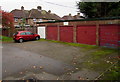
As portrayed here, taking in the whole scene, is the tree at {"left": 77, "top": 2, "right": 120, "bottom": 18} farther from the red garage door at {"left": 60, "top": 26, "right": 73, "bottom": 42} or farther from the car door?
the car door

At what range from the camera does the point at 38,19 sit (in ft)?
113

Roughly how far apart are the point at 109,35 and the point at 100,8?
10.5 metres

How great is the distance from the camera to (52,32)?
58.0 ft

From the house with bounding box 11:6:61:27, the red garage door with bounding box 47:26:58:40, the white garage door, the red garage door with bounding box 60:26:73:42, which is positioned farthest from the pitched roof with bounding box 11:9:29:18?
the red garage door with bounding box 60:26:73:42

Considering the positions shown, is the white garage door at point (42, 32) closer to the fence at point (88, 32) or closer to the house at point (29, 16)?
the fence at point (88, 32)

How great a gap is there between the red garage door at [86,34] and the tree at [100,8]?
296 inches

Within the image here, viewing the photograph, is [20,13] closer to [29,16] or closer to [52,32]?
[29,16]

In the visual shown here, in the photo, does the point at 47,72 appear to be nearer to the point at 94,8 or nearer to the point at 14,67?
the point at 14,67

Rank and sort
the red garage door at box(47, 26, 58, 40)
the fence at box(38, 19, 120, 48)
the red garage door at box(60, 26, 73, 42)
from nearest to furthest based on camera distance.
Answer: the fence at box(38, 19, 120, 48)
the red garage door at box(60, 26, 73, 42)
the red garage door at box(47, 26, 58, 40)

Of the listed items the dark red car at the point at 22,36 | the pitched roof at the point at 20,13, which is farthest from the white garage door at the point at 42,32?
the pitched roof at the point at 20,13

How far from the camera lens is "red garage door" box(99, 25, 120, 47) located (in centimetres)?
1109

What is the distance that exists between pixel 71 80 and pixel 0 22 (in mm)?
17627

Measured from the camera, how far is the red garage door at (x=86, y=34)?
12837mm

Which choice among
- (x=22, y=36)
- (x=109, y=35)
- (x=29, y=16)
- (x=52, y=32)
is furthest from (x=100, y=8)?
(x=29, y=16)
